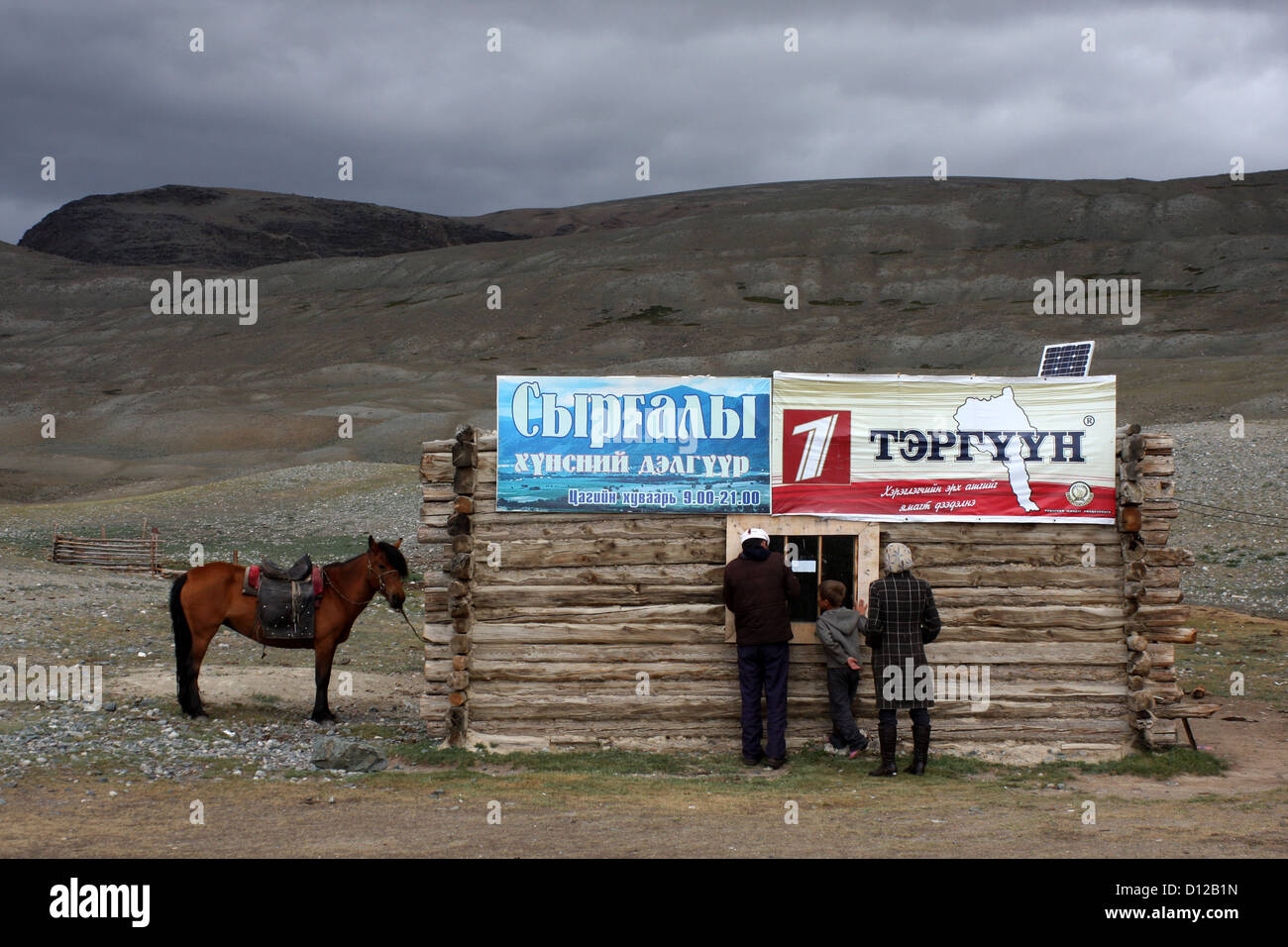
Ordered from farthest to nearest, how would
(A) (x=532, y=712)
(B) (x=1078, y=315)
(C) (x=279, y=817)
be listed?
(B) (x=1078, y=315) < (A) (x=532, y=712) < (C) (x=279, y=817)

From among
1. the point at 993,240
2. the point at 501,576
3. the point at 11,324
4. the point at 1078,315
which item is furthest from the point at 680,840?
the point at 11,324

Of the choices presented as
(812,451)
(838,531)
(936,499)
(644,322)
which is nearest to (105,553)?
(812,451)

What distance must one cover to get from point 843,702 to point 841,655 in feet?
1.65

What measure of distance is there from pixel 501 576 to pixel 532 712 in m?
1.41

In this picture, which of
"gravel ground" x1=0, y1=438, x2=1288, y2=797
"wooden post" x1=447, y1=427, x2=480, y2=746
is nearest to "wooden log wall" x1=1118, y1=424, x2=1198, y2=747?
"wooden post" x1=447, y1=427, x2=480, y2=746

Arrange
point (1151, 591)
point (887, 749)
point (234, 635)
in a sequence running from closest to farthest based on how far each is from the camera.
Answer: point (887, 749)
point (1151, 591)
point (234, 635)

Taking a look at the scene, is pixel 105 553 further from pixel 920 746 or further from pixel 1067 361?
pixel 1067 361

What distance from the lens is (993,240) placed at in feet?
459

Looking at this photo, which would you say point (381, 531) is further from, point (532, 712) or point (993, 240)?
point (993, 240)

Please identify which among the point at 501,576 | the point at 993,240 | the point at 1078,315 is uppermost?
the point at 993,240

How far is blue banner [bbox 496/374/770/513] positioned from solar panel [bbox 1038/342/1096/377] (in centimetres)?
350

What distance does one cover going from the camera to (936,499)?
11.5 meters

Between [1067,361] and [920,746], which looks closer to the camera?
[920,746]

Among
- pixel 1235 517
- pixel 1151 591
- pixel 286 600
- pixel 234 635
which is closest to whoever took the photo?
pixel 1151 591
